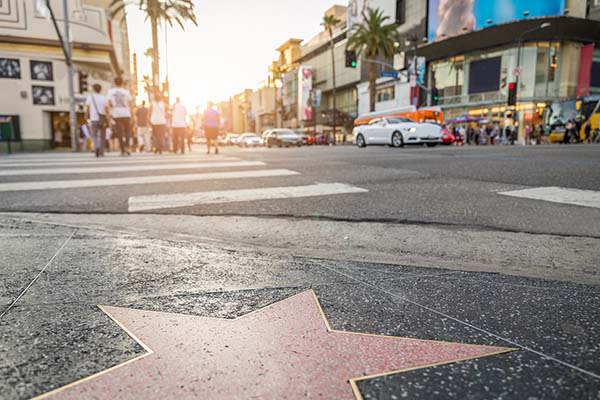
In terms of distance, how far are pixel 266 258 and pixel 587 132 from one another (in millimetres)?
35805

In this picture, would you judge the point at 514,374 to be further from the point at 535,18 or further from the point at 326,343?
the point at 535,18

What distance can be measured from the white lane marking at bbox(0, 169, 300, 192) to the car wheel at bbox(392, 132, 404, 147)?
42.1 feet

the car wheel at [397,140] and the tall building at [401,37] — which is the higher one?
the tall building at [401,37]

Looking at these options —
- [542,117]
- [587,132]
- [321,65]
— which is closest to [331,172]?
[587,132]

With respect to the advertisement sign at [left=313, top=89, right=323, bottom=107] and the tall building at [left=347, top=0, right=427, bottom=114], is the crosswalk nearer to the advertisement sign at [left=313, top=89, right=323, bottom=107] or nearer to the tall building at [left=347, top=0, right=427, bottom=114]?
the tall building at [left=347, top=0, right=427, bottom=114]

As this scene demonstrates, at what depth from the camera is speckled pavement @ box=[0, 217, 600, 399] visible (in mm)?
915

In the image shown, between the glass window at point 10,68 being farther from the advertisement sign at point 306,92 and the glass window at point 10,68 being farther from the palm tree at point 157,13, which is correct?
the advertisement sign at point 306,92

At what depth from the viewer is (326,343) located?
1.08m

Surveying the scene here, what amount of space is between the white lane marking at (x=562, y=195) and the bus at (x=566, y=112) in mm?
33231

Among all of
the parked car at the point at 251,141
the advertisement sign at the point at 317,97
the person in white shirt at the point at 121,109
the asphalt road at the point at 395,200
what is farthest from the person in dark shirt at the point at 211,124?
the advertisement sign at the point at 317,97

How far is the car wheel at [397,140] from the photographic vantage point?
1744 cm

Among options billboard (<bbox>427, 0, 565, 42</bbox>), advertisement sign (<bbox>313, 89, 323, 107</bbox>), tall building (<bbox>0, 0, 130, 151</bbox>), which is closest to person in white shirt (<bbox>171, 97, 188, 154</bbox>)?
tall building (<bbox>0, 0, 130, 151</bbox>)

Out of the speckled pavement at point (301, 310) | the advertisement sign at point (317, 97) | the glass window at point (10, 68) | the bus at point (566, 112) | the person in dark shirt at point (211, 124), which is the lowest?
the speckled pavement at point (301, 310)

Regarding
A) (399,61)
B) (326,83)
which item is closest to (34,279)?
(399,61)
